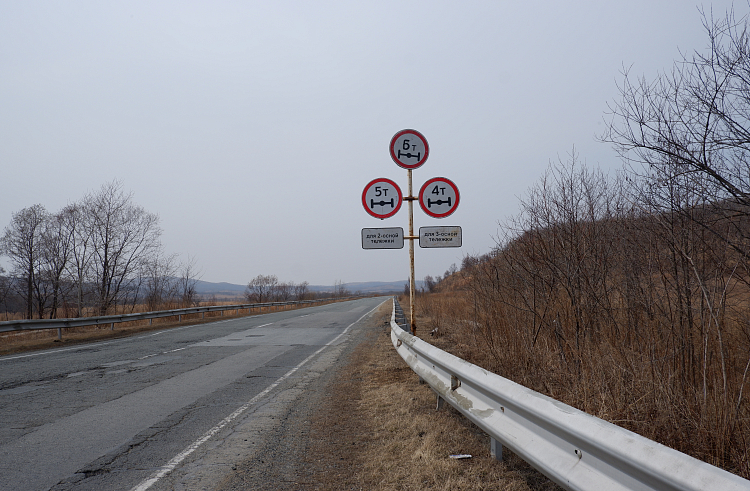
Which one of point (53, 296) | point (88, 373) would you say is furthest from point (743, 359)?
point (53, 296)

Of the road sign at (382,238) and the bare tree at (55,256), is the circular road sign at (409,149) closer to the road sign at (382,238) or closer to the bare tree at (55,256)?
the road sign at (382,238)

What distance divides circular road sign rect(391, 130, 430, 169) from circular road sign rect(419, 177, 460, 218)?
52cm

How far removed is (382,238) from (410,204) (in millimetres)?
838

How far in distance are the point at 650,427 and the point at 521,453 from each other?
4.50 ft

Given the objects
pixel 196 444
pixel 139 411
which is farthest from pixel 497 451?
pixel 139 411

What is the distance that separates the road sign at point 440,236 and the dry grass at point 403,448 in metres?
2.81

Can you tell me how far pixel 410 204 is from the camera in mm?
8242

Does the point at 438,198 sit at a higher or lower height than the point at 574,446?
higher

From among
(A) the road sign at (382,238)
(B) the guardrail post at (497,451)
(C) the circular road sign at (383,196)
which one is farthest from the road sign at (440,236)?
(B) the guardrail post at (497,451)

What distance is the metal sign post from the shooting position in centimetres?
808

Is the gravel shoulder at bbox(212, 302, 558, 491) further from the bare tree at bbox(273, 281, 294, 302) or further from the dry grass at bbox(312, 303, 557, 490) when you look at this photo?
the bare tree at bbox(273, 281, 294, 302)

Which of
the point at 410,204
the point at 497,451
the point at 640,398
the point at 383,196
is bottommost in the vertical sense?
the point at 497,451

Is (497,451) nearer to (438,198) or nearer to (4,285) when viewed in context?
(438,198)

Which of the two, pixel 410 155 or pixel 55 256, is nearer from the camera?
pixel 410 155
